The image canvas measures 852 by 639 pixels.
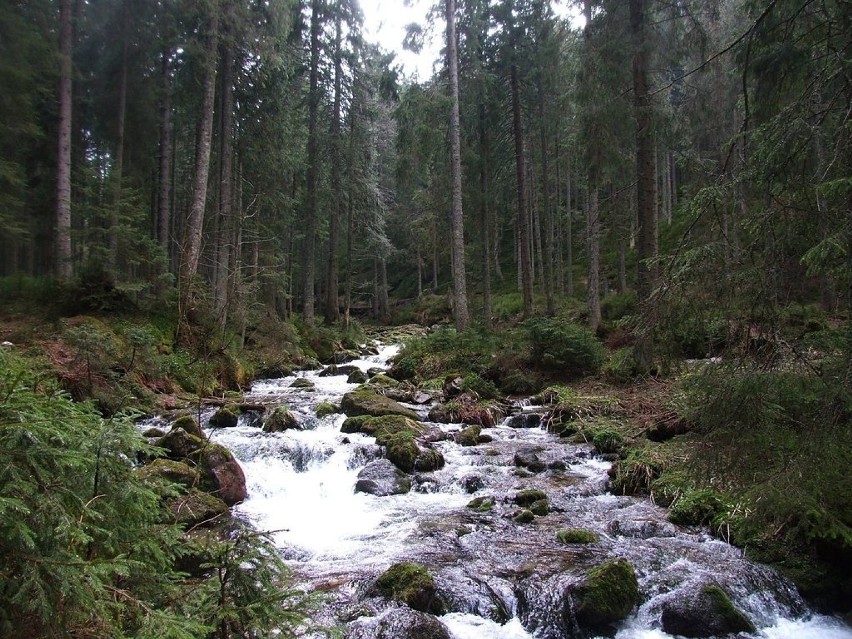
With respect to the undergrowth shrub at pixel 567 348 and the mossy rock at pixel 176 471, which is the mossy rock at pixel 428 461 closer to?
the mossy rock at pixel 176 471

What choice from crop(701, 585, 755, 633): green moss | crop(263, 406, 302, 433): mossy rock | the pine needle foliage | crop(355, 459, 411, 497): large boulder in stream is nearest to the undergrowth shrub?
crop(355, 459, 411, 497): large boulder in stream

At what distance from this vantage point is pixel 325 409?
11.1 meters

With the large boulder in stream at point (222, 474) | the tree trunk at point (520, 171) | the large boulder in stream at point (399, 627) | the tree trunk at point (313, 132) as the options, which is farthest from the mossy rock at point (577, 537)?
the tree trunk at point (313, 132)

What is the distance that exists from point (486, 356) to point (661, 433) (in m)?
7.21

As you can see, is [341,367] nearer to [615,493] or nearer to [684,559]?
[615,493]

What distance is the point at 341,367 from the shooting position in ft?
58.8

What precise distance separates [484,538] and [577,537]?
105cm

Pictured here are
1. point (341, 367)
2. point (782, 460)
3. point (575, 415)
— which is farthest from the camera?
point (341, 367)

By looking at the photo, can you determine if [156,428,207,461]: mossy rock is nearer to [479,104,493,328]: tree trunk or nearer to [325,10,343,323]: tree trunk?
[479,104,493,328]: tree trunk

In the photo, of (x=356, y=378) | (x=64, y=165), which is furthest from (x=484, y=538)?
(x=64, y=165)

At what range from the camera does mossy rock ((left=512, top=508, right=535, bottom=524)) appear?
20.9 feet

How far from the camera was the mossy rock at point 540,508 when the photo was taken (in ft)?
21.7

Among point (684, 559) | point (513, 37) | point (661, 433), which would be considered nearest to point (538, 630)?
point (684, 559)

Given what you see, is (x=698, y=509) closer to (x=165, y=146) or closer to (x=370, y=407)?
(x=370, y=407)
